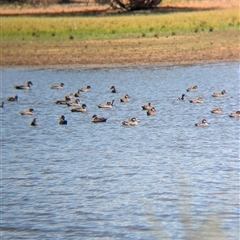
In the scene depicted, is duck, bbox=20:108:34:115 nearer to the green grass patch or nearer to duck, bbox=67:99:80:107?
duck, bbox=67:99:80:107

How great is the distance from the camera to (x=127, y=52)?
26641mm

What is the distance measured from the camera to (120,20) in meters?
31.9

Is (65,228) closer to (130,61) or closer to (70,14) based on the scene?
(130,61)

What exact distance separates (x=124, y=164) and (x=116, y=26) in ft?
57.8

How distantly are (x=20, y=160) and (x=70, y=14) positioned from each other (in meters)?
21.6

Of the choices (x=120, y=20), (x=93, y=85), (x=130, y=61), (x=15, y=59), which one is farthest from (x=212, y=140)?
(x=120, y=20)

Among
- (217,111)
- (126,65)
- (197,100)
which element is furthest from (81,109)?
(126,65)

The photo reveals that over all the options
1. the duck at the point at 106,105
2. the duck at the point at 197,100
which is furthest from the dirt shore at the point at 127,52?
the duck at the point at 106,105

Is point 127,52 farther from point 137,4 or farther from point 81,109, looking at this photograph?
point 137,4

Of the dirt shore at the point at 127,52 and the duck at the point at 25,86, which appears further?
the dirt shore at the point at 127,52

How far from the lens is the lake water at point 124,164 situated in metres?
9.93

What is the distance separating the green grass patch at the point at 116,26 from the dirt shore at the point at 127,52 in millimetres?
898

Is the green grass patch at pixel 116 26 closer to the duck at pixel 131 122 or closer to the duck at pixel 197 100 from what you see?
the duck at pixel 197 100

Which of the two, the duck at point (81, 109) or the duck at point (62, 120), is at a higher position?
the duck at point (62, 120)
